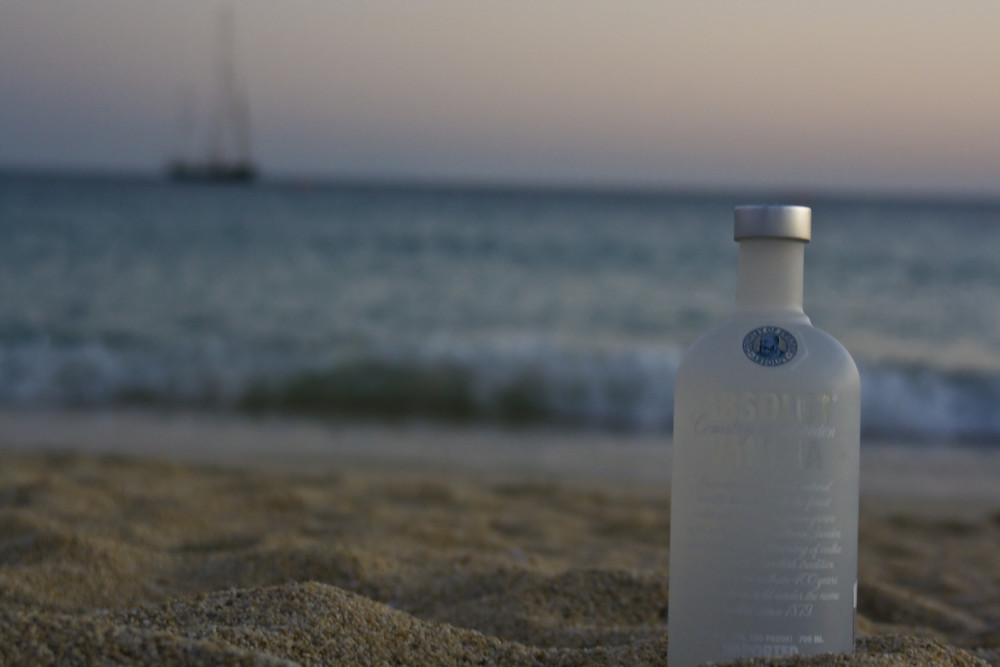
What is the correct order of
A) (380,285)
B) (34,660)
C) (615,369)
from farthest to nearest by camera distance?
(380,285)
(615,369)
(34,660)

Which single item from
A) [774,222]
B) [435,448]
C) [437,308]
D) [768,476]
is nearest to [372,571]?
[768,476]

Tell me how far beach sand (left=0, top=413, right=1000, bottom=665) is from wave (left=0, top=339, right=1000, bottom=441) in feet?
3.25

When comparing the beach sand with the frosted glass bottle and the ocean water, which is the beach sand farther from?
the ocean water

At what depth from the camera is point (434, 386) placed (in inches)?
284

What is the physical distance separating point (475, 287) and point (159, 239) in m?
6.46

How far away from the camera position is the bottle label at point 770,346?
1223mm

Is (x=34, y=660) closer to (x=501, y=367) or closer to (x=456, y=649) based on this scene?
(x=456, y=649)

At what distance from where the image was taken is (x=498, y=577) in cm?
217

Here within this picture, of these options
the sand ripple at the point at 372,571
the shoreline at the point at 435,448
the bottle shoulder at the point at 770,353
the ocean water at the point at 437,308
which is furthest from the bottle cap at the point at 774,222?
the ocean water at the point at 437,308

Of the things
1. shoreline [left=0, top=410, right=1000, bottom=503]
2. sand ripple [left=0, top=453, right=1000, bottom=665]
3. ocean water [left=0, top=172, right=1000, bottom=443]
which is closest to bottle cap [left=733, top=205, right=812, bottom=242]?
sand ripple [left=0, top=453, right=1000, bottom=665]

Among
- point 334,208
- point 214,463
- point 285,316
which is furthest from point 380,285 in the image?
point 334,208

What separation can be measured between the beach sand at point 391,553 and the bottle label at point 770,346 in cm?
37

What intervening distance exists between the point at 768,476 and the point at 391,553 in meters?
1.43

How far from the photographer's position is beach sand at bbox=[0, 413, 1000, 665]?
1.38 meters
